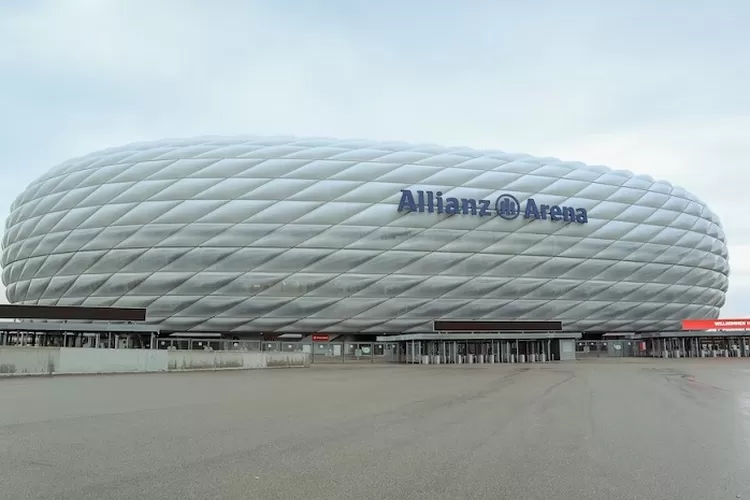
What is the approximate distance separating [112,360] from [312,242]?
72.9ft

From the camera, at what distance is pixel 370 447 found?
6.97m

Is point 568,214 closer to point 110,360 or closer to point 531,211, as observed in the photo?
point 531,211

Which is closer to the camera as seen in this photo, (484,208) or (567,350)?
(567,350)

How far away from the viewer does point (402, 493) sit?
4.94 meters

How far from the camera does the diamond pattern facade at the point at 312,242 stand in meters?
43.3

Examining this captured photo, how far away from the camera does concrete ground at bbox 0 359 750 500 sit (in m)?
5.11

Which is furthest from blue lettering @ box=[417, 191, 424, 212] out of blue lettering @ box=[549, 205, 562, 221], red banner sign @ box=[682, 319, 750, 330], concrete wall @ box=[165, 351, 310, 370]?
red banner sign @ box=[682, 319, 750, 330]

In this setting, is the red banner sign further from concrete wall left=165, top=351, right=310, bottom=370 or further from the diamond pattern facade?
concrete wall left=165, top=351, right=310, bottom=370

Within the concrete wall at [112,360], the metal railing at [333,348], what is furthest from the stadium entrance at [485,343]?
the concrete wall at [112,360]

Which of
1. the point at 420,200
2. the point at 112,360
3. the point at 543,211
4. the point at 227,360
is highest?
the point at 420,200

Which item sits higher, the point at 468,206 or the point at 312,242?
the point at 468,206

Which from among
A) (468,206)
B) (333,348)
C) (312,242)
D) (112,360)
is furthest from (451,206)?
(112,360)

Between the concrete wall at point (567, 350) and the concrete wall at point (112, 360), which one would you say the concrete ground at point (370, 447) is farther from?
the concrete wall at point (567, 350)

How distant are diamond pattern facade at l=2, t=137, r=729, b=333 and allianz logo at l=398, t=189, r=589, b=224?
554 millimetres
